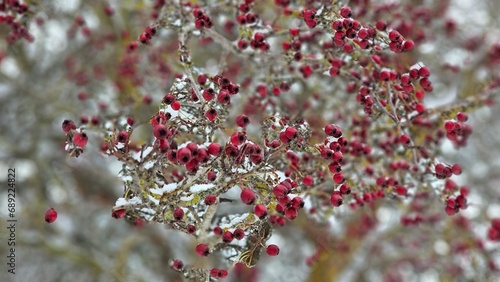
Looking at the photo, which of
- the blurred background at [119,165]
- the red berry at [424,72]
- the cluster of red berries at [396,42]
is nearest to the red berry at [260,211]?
the cluster of red berries at [396,42]

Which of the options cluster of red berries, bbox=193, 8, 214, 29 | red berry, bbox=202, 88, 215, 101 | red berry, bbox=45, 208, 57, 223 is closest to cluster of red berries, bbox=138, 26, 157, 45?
cluster of red berries, bbox=193, 8, 214, 29

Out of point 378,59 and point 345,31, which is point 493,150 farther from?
point 345,31

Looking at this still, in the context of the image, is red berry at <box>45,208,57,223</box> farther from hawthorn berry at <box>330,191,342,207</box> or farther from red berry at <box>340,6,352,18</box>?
red berry at <box>340,6,352,18</box>

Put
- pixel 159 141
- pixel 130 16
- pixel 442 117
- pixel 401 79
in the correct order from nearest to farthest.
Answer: pixel 159 141 < pixel 401 79 < pixel 442 117 < pixel 130 16

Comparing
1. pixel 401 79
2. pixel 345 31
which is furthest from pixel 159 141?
pixel 401 79

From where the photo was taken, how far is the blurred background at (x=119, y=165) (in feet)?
19.2

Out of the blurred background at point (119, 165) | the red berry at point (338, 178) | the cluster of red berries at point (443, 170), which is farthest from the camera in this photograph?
the blurred background at point (119, 165)

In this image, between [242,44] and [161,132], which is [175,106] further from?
[242,44]

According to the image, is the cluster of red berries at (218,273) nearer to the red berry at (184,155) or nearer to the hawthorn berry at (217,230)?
the hawthorn berry at (217,230)

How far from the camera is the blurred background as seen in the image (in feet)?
19.2

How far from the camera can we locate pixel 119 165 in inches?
224

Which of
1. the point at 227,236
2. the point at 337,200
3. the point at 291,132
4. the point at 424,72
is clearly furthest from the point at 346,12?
the point at 227,236

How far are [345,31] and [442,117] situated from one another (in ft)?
3.83

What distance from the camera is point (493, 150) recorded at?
→ 8.37 m
